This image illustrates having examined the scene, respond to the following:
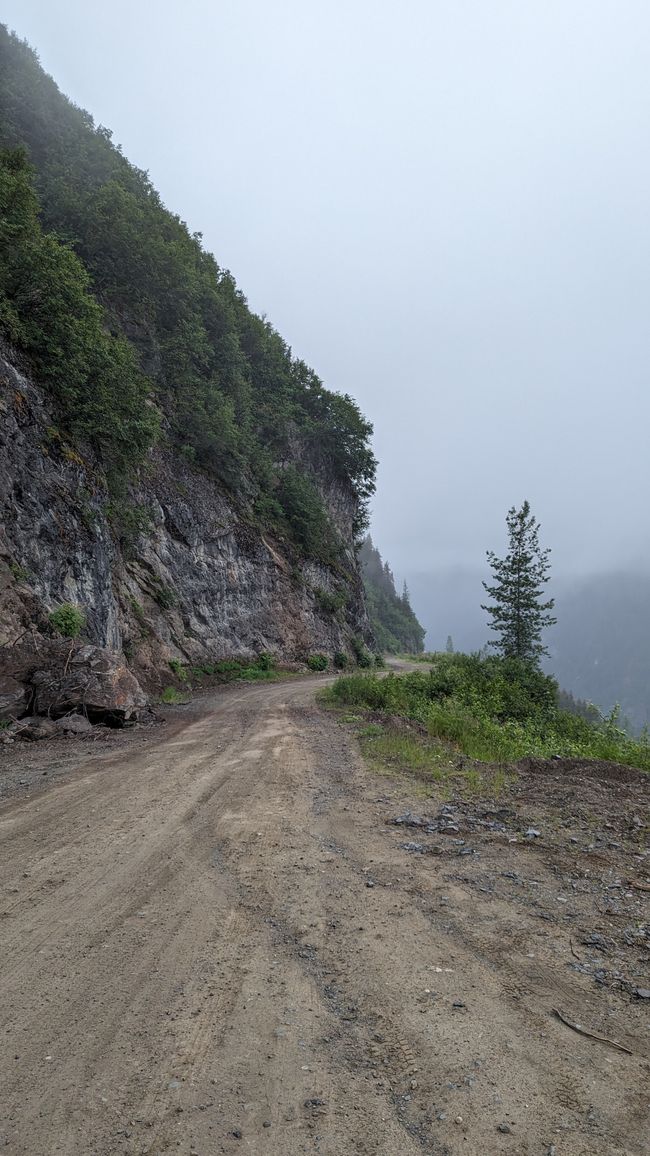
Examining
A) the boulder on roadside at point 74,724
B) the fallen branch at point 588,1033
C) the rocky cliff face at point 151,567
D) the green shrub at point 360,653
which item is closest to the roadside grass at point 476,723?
the fallen branch at point 588,1033

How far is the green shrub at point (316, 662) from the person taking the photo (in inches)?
1173

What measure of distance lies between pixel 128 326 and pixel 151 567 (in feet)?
39.5

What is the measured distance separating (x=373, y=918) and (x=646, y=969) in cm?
160

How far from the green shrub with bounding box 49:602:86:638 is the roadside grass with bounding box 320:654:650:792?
21.3ft

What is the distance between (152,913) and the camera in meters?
3.59

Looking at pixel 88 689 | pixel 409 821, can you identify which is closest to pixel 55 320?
pixel 88 689

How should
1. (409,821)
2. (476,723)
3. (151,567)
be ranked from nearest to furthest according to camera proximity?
(409,821) → (476,723) → (151,567)

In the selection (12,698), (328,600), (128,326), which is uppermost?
(128,326)

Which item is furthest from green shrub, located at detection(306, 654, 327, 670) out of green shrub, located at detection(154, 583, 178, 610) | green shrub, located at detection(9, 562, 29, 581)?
green shrub, located at detection(9, 562, 29, 581)

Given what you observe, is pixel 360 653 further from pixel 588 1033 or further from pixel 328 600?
pixel 588 1033

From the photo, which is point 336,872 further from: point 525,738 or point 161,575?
point 161,575

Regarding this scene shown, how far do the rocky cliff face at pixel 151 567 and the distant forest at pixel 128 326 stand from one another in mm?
1427

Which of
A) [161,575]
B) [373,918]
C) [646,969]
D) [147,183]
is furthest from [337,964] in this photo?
[147,183]

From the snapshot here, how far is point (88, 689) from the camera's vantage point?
1025 cm
